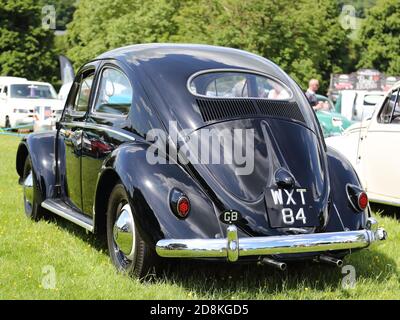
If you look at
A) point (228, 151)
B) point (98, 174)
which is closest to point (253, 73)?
point (228, 151)

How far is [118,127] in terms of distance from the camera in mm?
5613

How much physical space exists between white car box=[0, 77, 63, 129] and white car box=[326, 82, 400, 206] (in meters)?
14.0

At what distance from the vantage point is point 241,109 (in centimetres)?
526

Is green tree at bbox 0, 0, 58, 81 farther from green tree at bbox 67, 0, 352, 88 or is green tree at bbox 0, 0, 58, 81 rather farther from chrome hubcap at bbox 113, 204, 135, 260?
chrome hubcap at bbox 113, 204, 135, 260

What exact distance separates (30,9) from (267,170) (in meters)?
47.2

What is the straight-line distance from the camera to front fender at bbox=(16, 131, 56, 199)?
272 inches

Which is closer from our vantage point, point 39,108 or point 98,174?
point 98,174

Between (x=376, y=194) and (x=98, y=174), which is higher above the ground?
(x=98, y=174)

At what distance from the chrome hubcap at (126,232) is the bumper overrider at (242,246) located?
0.45 metres

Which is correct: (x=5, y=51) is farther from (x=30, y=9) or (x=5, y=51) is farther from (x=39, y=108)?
(x=39, y=108)

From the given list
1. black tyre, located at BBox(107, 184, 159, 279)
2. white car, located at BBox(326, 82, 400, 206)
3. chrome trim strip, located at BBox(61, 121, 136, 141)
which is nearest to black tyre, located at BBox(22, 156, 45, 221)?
chrome trim strip, located at BBox(61, 121, 136, 141)

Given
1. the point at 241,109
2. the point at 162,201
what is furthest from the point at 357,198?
the point at 162,201

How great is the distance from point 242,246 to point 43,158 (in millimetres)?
3215
